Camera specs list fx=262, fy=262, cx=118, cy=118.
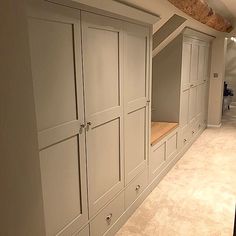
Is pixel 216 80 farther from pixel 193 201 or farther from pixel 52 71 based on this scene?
pixel 52 71

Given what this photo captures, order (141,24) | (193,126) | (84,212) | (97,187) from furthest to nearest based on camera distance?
1. (193,126)
2. (141,24)
3. (97,187)
4. (84,212)

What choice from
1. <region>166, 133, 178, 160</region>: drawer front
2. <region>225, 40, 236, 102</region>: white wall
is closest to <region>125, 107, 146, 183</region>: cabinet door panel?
<region>166, 133, 178, 160</region>: drawer front

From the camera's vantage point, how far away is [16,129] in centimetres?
86

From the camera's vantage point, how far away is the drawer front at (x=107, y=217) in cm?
203

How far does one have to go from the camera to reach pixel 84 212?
187 cm

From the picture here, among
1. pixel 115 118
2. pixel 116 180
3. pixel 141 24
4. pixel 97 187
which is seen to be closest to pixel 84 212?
pixel 97 187

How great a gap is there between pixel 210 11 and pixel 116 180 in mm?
2471

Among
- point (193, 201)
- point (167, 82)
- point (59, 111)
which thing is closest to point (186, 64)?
point (167, 82)

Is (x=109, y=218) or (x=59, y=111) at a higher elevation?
(x=59, y=111)

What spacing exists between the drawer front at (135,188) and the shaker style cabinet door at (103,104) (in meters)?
0.26

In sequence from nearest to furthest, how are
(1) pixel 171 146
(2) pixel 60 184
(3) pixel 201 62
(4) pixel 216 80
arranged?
(2) pixel 60 184 → (1) pixel 171 146 → (3) pixel 201 62 → (4) pixel 216 80

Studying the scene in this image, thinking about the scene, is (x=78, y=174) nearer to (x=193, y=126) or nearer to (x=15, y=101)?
(x=15, y=101)

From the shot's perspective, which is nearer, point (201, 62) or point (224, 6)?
point (224, 6)

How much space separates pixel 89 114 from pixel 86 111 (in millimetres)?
45
